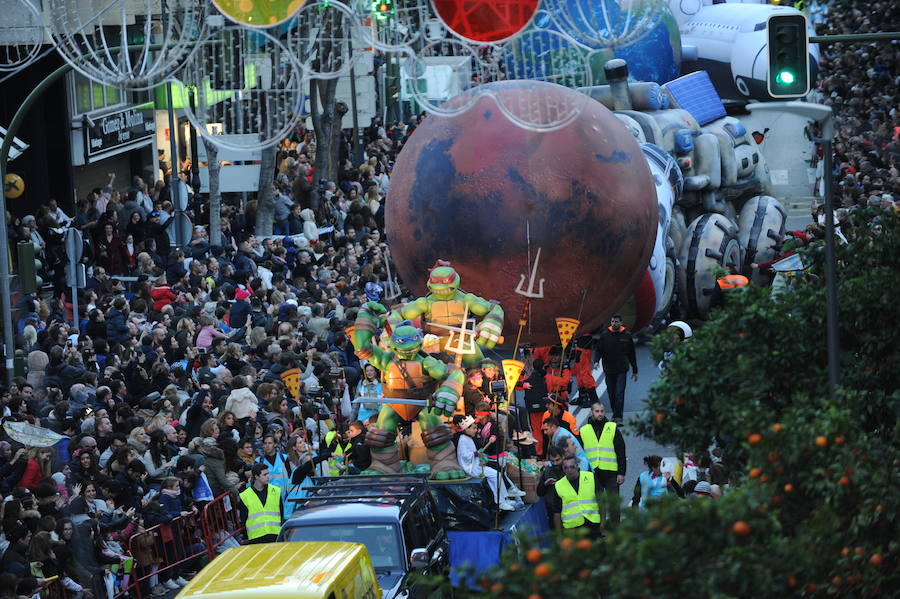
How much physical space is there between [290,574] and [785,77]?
6.89 m

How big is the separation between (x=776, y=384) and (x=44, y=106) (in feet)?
73.1

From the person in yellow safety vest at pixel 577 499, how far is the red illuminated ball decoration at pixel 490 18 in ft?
14.7

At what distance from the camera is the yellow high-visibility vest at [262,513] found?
588 inches

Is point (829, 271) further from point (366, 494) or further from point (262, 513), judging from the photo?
point (262, 513)

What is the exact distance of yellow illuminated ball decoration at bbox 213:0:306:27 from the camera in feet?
42.0

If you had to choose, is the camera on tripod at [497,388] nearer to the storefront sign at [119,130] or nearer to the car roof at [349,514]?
the car roof at [349,514]

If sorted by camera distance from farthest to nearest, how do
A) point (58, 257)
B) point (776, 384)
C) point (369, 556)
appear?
point (58, 257)
point (369, 556)
point (776, 384)

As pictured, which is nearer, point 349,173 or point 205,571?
point 205,571

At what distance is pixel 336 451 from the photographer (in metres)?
16.6

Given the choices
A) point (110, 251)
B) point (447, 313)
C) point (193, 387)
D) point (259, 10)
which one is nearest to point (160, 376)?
point (193, 387)

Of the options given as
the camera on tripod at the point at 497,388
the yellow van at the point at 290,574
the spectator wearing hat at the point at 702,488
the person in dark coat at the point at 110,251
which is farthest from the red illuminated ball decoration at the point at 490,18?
the person in dark coat at the point at 110,251

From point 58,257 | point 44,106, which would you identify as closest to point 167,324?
point 58,257

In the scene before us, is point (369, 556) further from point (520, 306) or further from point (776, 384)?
point (520, 306)

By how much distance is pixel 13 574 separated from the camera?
40.0 ft
